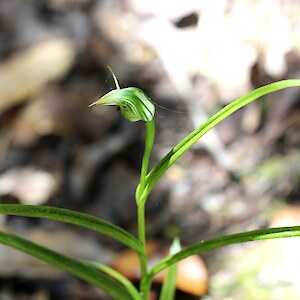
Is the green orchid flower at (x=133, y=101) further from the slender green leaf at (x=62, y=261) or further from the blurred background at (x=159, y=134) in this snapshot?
the blurred background at (x=159, y=134)

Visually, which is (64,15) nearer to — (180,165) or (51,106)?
(51,106)

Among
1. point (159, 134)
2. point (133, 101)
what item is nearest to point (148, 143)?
point (133, 101)

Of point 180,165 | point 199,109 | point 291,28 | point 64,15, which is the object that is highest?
point 64,15

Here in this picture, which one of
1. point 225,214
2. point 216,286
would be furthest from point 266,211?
point 216,286

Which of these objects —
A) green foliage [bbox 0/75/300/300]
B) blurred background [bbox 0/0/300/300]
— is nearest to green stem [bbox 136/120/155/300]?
green foliage [bbox 0/75/300/300]

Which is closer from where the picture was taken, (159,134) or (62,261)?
(62,261)

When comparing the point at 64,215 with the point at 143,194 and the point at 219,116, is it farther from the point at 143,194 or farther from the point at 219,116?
the point at 219,116
